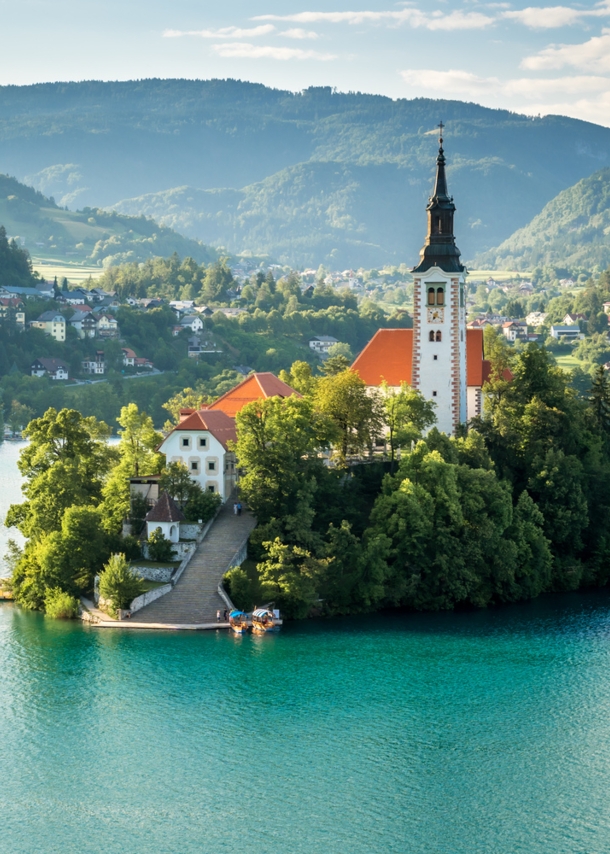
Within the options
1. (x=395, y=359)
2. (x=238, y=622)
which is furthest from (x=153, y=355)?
(x=238, y=622)

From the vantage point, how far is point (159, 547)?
6334 centimetres

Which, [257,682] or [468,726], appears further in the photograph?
[257,682]

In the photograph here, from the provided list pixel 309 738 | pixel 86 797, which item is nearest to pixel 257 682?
pixel 309 738

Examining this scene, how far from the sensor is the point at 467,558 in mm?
64625

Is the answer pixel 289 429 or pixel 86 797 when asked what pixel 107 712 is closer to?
pixel 86 797

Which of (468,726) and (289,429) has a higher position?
(289,429)

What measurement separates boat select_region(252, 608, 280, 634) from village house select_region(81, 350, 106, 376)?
4255 inches

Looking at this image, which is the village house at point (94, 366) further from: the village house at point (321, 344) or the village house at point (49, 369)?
the village house at point (321, 344)

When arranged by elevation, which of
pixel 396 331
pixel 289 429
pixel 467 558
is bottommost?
pixel 467 558

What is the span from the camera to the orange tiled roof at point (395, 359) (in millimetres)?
78500

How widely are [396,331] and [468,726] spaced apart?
115 ft

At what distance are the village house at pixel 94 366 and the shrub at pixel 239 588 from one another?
349 ft

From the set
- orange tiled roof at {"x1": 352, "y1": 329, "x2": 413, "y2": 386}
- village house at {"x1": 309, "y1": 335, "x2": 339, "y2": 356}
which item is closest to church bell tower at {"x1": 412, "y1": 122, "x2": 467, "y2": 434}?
orange tiled roof at {"x1": 352, "y1": 329, "x2": 413, "y2": 386}

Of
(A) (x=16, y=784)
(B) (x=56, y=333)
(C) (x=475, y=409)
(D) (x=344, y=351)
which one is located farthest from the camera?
(D) (x=344, y=351)
